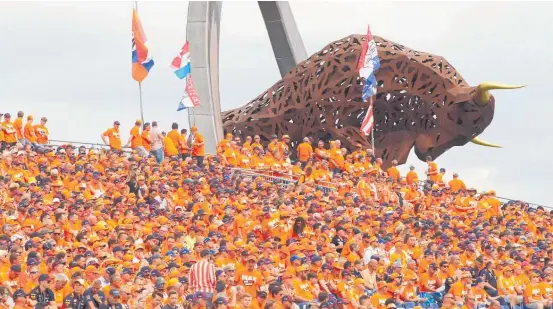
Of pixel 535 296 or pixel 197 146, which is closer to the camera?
pixel 535 296

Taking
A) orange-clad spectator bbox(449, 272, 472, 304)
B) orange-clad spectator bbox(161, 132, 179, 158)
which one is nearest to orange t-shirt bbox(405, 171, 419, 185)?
orange-clad spectator bbox(161, 132, 179, 158)

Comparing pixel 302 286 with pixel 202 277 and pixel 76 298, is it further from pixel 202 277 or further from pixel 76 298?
pixel 76 298

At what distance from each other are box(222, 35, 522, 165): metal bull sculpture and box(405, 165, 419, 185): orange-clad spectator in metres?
3.15

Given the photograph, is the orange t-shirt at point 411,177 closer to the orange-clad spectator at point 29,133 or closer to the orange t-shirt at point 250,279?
the orange-clad spectator at point 29,133

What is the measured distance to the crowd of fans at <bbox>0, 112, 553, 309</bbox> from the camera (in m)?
17.1

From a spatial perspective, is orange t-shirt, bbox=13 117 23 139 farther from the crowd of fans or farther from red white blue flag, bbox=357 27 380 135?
red white blue flag, bbox=357 27 380 135

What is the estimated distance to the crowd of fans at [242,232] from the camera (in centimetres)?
1711

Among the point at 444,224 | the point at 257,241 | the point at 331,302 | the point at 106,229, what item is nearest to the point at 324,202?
the point at 444,224

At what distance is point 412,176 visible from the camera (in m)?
33.8

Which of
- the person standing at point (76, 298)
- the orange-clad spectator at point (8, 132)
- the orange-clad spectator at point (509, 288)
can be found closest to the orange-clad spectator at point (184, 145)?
the orange-clad spectator at point (8, 132)

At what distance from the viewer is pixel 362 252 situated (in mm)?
22531

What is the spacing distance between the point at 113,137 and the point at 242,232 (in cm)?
859

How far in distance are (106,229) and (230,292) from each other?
359cm

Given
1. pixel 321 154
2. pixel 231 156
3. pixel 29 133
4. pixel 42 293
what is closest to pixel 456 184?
pixel 321 154
